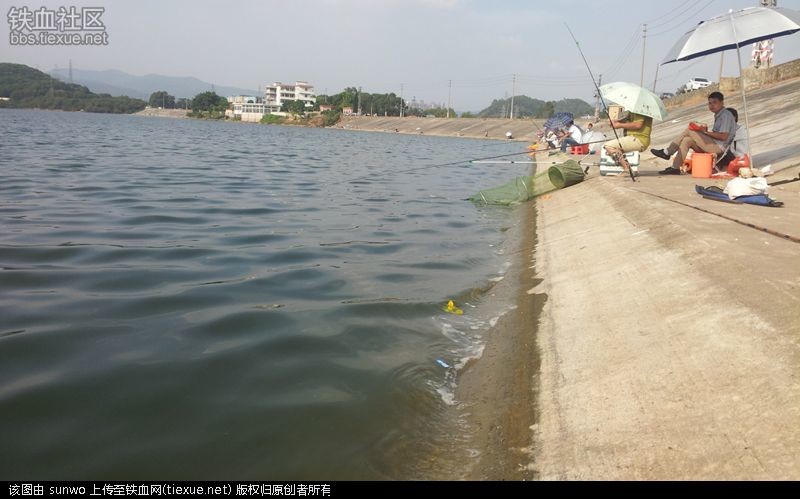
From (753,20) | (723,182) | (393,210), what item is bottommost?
(393,210)

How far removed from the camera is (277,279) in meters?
5.95

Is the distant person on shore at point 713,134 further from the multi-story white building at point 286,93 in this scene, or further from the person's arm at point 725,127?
the multi-story white building at point 286,93

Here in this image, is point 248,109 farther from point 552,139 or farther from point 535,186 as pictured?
point 535,186

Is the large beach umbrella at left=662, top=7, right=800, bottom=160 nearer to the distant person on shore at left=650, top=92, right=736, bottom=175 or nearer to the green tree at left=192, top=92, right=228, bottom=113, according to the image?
the distant person on shore at left=650, top=92, right=736, bottom=175

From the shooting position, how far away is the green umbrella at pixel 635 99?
31.0ft

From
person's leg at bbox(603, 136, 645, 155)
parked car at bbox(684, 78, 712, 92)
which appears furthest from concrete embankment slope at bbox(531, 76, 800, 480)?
parked car at bbox(684, 78, 712, 92)

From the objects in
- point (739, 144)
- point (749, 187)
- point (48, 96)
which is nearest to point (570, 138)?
point (739, 144)

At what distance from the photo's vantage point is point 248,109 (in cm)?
15438

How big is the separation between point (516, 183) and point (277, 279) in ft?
26.1

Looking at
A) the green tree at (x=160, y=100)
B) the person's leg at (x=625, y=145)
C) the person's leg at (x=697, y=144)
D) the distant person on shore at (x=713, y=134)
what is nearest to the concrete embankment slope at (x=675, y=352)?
the distant person on shore at (x=713, y=134)

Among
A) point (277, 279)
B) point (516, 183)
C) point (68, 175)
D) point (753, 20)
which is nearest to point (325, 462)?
point (277, 279)

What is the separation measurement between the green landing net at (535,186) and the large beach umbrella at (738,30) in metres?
2.91

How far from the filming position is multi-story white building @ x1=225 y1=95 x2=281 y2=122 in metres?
142
